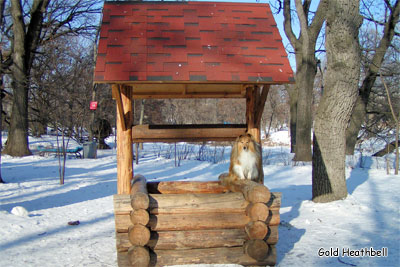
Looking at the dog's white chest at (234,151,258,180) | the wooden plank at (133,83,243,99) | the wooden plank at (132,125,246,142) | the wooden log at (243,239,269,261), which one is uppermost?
the wooden plank at (133,83,243,99)

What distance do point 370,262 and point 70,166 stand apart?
33.8ft

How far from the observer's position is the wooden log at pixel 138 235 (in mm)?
3359

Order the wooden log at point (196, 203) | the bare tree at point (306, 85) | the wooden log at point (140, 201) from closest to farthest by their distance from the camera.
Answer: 1. the wooden log at point (140, 201)
2. the wooden log at point (196, 203)
3. the bare tree at point (306, 85)

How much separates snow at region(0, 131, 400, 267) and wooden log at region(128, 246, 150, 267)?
67 centimetres

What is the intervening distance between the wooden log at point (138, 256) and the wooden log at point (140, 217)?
10.2 inches

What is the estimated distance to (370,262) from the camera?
3.76 m

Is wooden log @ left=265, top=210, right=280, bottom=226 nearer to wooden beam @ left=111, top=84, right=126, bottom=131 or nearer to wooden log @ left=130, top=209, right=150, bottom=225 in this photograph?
wooden log @ left=130, top=209, right=150, bottom=225

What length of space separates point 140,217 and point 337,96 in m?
4.31

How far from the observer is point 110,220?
5.86 meters

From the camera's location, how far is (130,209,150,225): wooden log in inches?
131

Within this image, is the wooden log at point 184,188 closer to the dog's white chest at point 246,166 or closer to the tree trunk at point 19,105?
the dog's white chest at point 246,166

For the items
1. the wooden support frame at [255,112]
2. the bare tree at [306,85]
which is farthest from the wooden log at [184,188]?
the bare tree at [306,85]

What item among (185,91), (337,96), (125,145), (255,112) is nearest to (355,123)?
(337,96)

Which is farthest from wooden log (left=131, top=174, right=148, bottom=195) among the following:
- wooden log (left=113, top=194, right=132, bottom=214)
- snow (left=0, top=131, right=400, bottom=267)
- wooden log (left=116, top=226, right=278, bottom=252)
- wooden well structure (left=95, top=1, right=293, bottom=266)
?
snow (left=0, top=131, right=400, bottom=267)
